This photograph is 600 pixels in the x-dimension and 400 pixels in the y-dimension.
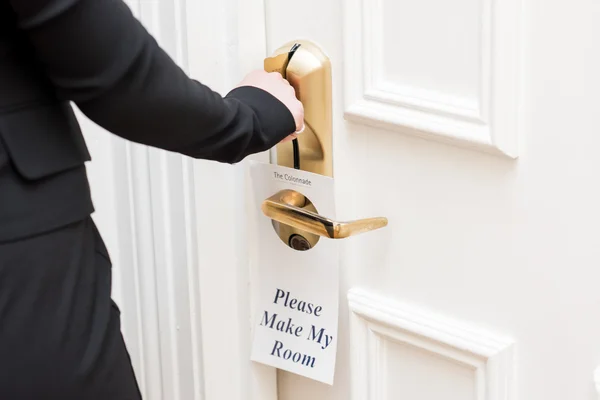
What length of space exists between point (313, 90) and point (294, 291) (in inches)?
8.6

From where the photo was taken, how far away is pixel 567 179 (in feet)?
2.42

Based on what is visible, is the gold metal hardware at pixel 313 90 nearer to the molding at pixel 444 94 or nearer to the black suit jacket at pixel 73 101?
the molding at pixel 444 94

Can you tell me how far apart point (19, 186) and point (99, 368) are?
0.16 meters

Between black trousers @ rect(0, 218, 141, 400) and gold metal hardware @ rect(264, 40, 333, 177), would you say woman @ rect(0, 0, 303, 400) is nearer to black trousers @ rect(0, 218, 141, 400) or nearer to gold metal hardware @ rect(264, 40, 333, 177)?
black trousers @ rect(0, 218, 141, 400)

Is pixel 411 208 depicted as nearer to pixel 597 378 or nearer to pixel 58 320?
pixel 597 378

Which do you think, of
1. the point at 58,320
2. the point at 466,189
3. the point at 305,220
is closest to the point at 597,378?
the point at 466,189

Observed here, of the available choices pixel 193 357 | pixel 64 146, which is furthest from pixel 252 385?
pixel 64 146

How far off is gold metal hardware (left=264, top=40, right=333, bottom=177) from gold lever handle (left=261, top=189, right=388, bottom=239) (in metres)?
0.04

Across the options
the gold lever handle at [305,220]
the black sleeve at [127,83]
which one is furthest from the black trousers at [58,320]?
the gold lever handle at [305,220]

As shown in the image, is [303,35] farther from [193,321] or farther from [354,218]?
[193,321]

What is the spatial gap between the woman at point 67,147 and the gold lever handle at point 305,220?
155 millimetres

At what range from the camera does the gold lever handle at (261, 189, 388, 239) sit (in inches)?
34.3

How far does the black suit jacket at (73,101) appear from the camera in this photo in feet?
2.05

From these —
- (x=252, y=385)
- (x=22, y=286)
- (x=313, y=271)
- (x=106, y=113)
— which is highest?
(x=106, y=113)
